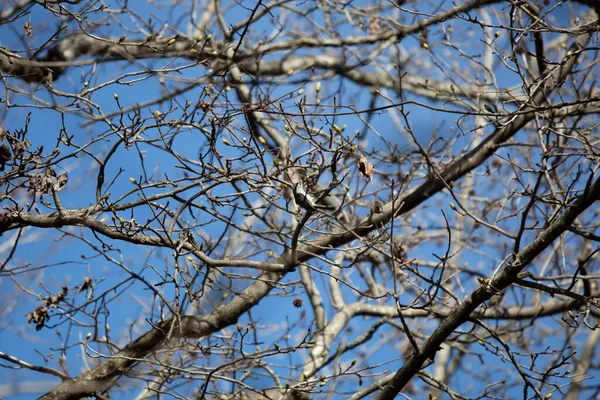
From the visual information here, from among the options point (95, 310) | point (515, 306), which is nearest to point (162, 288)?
point (95, 310)

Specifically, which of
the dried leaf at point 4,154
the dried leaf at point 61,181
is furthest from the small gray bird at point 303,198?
the dried leaf at point 4,154

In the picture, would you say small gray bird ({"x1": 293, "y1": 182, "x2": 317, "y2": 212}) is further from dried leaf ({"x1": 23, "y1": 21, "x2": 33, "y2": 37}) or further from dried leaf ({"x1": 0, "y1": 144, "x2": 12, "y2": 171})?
dried leaf ({"x1": 23, "y1": 21, "x2": 33, "y2": 37})

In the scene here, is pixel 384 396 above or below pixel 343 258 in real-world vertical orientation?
below

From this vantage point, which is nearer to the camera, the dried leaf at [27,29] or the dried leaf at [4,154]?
the dried leaf at [4,154]

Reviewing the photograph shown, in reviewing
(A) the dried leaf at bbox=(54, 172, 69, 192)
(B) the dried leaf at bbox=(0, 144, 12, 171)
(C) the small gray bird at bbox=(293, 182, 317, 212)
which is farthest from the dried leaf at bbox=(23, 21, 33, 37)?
(C) the small gray bird at bbox=(293, 182, 317, 212)

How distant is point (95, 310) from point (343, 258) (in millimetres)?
2833

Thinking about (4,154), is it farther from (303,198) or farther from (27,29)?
(303,198)

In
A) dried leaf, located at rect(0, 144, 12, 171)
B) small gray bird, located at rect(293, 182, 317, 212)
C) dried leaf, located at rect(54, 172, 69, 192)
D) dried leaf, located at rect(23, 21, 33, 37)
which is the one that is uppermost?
dried leaf, located at rect(23, 21, 33, 37)

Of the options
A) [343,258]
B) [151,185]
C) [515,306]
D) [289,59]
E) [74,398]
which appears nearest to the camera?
[151,185]

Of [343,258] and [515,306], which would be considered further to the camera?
[343,258]

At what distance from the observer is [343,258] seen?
21.5 feet

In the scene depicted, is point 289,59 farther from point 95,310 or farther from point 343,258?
point 95,310

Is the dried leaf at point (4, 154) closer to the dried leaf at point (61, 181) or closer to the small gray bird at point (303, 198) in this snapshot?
the dried leaf at point (61, 181)

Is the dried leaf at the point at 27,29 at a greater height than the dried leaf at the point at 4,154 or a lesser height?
greater
